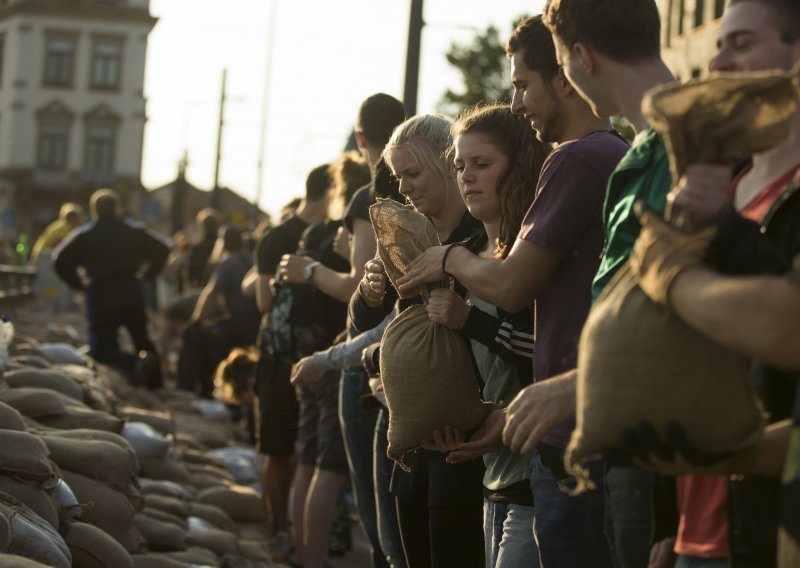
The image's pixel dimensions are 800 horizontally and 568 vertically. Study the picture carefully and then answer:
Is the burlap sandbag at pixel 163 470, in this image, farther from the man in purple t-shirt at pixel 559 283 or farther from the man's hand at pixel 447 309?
the man in purple t-shirt at pixel 559 283

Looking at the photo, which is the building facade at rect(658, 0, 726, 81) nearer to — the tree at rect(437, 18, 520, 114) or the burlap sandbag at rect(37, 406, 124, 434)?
the tree at rect(437, 18, 520, 114)

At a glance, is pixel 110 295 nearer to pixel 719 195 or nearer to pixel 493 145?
pixel 493 145

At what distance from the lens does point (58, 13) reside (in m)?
75.9

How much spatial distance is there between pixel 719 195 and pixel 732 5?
0.47 metres

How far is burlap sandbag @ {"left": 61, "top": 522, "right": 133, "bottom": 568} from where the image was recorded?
5664mm

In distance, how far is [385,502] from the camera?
5734 mm

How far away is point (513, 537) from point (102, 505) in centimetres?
270

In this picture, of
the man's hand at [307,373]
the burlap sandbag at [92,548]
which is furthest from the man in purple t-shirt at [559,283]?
the man's hand at [307,373]

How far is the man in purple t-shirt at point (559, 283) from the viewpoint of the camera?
3688 millimetres

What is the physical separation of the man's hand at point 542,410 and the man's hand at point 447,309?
0.91 m

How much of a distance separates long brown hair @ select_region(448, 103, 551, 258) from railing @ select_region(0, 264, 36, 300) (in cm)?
1875

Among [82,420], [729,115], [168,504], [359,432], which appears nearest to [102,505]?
[359,432]

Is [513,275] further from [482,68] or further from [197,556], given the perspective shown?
[482,68]

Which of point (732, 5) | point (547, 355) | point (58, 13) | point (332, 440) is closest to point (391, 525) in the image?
point (332, 440)
